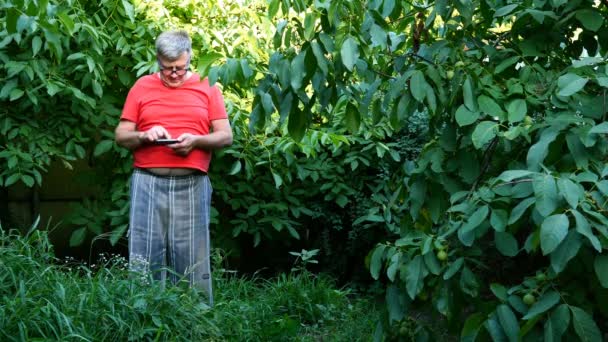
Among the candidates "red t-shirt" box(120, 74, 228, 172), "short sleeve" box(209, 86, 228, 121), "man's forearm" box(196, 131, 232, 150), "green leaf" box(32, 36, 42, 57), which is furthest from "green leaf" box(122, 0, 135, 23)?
"man's forearm" box(196, 131, 232, 150)

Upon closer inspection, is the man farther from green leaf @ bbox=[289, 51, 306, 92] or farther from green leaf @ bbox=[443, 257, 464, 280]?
green leaf @ bbox=[443, 257, 464, 280]

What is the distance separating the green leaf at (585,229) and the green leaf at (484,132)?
54cm

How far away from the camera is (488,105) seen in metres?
2.95

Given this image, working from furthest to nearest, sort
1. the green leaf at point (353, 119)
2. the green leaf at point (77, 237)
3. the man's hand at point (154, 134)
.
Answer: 1. the green leaf at point (77, 237)
2. the man's hand at point (154, 134)
3. the green leaf at point (353, 119)

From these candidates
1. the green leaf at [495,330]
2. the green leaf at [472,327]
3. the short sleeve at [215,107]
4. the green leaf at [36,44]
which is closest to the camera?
the green leaf at [495,330]

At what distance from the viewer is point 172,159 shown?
15.9ft

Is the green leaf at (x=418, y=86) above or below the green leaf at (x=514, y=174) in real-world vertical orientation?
above

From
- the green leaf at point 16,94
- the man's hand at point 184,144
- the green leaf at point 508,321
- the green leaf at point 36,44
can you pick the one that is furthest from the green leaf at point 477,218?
the green leaf at point 16,94

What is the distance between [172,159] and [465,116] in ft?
7.43

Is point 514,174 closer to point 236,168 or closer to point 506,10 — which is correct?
point 506,10

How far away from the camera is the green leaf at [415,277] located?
2.89 metres

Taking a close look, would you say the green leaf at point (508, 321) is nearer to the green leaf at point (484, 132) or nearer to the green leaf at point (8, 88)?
the green leaf at point (484, 132)

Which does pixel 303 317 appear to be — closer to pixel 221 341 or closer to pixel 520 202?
pixel 221 341

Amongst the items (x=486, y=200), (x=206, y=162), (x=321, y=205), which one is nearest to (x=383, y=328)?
(x=486, y=200)
